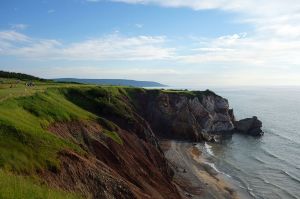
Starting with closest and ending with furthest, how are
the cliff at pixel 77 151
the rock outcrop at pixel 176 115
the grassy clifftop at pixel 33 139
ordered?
the grassy clifftop at pixel 33 139 → the cliff at pixel 77 151 → the rock outcrop at pixel 176 115

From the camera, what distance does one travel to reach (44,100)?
144ft

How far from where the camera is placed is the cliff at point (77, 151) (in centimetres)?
2510

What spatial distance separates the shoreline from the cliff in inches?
147

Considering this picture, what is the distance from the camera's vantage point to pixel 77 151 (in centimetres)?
3241

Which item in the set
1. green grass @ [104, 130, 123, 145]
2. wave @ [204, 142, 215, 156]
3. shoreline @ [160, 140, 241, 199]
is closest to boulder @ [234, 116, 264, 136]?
wave @ [204, 142, 215, 156]

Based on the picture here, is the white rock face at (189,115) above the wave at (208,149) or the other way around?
above

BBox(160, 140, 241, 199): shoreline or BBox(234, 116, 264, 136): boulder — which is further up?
BBox(234, 116, 264, 136): boulder

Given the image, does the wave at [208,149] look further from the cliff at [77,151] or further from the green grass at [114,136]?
the green grass at [114,136]

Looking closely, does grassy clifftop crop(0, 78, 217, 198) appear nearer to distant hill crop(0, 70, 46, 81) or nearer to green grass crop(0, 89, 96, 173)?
green grass crop(0, 89, 96, 173)

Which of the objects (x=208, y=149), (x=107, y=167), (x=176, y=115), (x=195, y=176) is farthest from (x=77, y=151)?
(x=176, y=115)

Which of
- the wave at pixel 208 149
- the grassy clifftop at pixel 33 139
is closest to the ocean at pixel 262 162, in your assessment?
the wave at pixel 208 149

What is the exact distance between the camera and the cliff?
82.3 ft

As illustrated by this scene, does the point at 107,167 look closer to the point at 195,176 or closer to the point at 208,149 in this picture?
the point at 195,176

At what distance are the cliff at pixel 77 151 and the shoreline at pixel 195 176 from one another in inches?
Answer: 147
